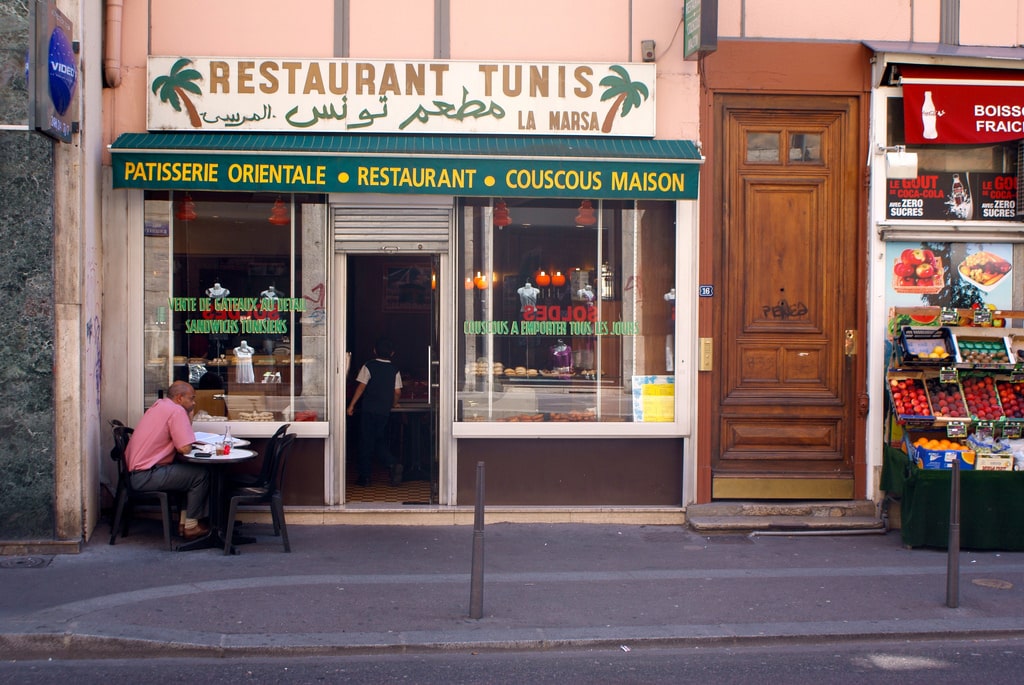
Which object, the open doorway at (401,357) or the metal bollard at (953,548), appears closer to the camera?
the metal bollard at (953,548)

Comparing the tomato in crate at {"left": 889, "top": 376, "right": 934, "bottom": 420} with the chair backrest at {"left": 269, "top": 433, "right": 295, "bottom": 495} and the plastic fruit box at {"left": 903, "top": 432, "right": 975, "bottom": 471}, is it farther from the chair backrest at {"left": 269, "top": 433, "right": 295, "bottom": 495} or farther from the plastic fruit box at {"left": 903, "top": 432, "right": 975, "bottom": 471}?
the chair backrest at {"left": 269, "top": 433, "right": 295, "bottom": 495}

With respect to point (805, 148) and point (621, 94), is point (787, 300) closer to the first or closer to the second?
point (805, 148)

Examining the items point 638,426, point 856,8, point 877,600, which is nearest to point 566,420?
point 638,426

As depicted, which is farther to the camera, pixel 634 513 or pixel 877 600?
pixel 634 513

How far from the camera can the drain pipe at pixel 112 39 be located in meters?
9.20

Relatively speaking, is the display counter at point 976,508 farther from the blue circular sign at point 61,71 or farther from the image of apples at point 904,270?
the blue circular sign at point 61,71

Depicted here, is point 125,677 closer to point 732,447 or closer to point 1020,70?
point 732,447

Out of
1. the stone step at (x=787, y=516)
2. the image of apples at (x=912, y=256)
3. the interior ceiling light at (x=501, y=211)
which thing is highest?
the interior ceiling light at (x=501, y=211)

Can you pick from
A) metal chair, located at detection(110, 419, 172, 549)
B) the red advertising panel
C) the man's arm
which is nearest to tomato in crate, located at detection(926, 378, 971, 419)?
the red advertising panel

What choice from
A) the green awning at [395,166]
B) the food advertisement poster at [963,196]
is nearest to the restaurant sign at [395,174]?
the green awning at [395,166]

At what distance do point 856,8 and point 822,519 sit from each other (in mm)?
4917

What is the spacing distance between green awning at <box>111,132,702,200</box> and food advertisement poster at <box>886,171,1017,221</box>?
7.51 ft

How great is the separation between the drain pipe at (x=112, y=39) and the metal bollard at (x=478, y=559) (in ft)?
17.4

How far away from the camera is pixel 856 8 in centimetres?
983
